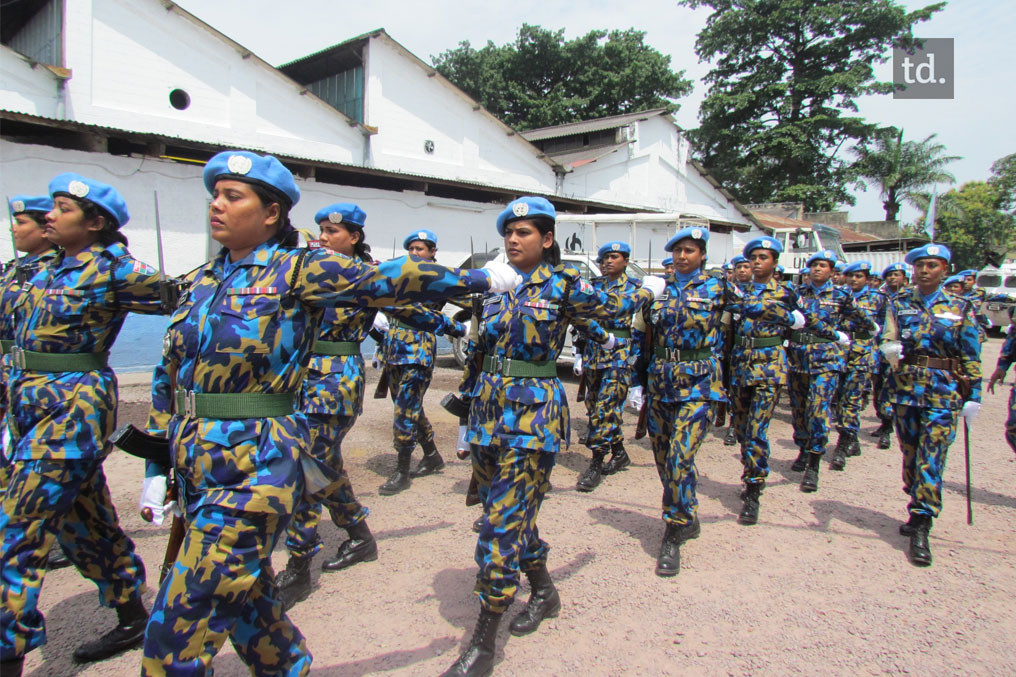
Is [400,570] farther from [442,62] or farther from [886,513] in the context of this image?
[442,62]

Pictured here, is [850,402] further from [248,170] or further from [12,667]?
[12,667]

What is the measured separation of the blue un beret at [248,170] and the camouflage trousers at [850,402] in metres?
6.34

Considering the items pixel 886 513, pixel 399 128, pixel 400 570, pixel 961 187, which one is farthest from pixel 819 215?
pixel 400 570

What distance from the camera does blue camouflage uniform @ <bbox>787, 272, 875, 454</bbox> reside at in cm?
581

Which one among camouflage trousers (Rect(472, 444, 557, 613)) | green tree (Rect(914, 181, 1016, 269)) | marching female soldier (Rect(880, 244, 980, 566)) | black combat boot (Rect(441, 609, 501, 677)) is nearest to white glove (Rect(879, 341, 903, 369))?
marching female soldier (Rect(880, 244, 980, 566))

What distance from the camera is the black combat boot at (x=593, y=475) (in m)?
5.43

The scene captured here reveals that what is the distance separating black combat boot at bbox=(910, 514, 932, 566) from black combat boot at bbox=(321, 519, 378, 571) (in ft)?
11.4

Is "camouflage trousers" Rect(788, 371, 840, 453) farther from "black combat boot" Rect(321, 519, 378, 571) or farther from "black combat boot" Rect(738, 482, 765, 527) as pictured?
"black combat boot" Rect(321, 519, 378, 571)

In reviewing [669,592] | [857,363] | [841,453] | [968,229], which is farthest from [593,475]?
[968,229]

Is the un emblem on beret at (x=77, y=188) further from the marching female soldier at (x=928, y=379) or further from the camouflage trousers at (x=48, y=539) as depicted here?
the marching female soldier at (x=928, y=379)

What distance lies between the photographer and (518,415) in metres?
2.94

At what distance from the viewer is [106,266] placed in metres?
2.90

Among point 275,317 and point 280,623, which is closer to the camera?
point 275,317

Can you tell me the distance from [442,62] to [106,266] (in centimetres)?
3751
